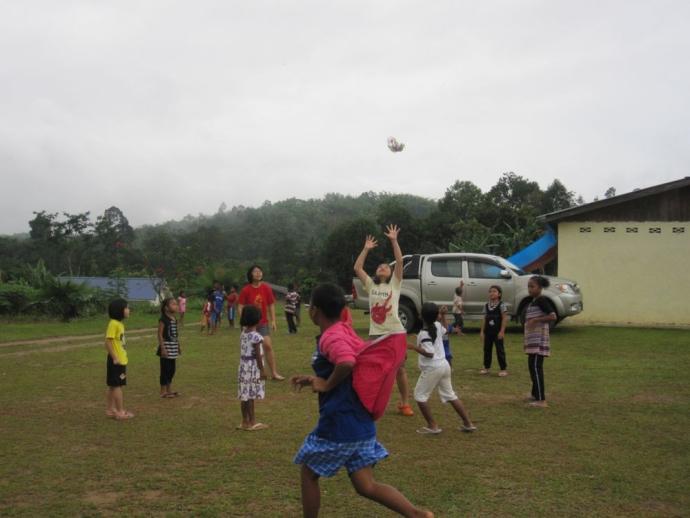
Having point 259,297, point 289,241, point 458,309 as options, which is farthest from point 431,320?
point 289,241

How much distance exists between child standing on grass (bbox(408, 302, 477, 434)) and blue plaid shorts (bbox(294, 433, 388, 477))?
2.83 meters

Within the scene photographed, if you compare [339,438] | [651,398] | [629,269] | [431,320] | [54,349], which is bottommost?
[651,398]

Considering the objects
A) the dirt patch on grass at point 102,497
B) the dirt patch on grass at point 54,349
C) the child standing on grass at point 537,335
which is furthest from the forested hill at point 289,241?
the dirt patch on grass at point 102,497

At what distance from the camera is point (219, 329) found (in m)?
22.0

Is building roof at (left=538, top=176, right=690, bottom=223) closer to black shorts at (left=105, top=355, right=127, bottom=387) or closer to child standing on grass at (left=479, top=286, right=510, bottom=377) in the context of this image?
child standing on grass at (left=479, top=286, right=510, bottom=377)

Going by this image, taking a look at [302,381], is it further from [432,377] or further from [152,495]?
[432,377]

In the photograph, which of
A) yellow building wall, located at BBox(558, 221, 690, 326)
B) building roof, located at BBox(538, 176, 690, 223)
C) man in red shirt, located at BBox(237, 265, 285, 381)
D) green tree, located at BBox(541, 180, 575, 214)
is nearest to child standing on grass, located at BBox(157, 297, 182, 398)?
man in red shirt, located at BBox(237, 265, 285, 381)

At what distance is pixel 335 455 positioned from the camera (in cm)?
381

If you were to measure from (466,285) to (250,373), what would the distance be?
10084mm

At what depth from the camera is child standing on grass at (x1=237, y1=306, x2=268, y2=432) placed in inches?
279

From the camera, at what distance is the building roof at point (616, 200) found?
18.4 metres

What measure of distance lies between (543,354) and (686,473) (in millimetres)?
2624

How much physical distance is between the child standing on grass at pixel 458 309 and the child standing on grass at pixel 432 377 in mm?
9261

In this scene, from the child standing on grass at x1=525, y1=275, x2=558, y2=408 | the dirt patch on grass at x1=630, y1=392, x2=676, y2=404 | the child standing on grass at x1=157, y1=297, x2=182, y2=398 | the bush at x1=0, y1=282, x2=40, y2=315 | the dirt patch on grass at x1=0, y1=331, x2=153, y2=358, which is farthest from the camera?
the bush at x1=0, y1=282, x2=40, y2=315
